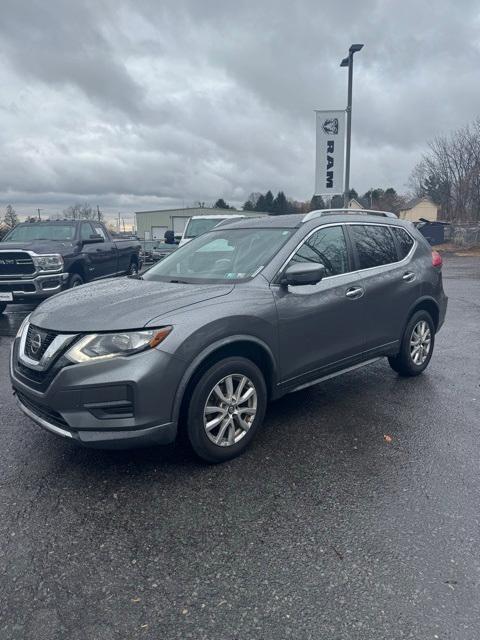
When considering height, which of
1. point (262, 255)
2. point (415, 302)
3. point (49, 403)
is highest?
point (262, 255)

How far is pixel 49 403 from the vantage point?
291cm

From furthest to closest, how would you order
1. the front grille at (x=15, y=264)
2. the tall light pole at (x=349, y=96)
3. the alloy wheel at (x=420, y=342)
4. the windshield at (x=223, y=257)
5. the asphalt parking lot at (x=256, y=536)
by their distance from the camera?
1. the tall light pole at (x=349, y=96)
2. the front grille at (x=15, y=264)
3. the alloy wheel at (x=420, y=342)
4. the windshield at (x=223, y=257)
5. the asphalt parking lot at (x=256, y=536)

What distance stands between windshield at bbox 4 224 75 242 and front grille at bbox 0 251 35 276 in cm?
140

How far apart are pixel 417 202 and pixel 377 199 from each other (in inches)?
881

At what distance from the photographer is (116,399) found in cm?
282

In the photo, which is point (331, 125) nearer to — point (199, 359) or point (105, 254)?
point (105, 254)

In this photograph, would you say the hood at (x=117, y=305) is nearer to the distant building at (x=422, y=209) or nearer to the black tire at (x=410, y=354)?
the black tire at (x=410, y=354)

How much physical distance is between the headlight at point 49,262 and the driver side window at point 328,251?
6165 mm

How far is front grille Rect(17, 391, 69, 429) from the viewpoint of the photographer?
9.65 ft

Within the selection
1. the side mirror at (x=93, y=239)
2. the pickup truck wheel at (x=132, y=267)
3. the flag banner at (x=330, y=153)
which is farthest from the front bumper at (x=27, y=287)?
the flag banner at (x=330, y=153)

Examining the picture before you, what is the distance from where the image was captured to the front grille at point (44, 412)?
9.65 ft

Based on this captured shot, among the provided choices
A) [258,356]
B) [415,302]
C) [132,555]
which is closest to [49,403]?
[132,555]

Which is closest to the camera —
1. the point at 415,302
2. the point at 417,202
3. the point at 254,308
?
the point at 254,308

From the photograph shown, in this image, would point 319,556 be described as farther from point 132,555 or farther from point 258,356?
point 258,356
